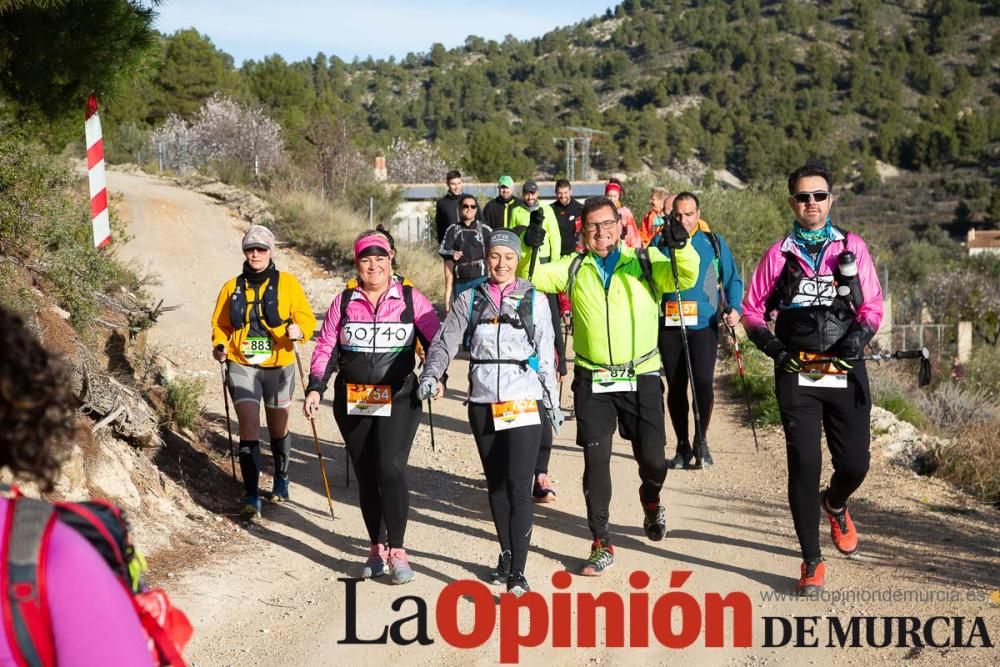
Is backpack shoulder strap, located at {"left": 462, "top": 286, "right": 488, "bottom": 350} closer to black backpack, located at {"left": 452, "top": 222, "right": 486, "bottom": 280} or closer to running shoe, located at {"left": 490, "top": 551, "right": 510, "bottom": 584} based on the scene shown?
running shoe, located at {"left": 490, "top": 551, "right": 510, "bottom": 584}

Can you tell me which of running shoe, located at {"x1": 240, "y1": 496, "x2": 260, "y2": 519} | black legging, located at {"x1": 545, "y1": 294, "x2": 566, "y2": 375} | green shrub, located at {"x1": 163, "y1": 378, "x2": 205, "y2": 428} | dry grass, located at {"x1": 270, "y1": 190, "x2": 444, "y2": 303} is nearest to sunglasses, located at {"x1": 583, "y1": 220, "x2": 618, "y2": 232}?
black legging, located at {"x1": 545, "y1": 294, "x2": 566, "y2": 375}

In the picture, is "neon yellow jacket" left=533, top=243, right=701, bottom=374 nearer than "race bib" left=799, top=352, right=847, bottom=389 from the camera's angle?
No

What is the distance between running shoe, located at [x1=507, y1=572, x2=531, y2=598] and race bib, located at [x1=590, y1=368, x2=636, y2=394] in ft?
3.66

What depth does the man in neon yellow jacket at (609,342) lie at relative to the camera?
20.3 ft

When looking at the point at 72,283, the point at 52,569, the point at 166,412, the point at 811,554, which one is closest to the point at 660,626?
the point at 811,554

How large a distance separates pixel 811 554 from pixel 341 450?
5140mm

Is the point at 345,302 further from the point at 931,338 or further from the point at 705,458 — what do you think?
the point at 931,338

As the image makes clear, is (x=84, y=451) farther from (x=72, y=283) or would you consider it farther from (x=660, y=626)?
(x=660, y=626)

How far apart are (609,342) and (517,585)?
1.42 m

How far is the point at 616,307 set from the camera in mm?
6199

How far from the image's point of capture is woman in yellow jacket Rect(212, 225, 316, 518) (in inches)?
296

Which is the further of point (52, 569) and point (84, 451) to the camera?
point (84, 451)

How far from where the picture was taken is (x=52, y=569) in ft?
5.63

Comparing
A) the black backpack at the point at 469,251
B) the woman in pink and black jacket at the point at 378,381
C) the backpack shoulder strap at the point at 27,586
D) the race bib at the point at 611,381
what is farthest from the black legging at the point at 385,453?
the black backpack at the point at 469,251
